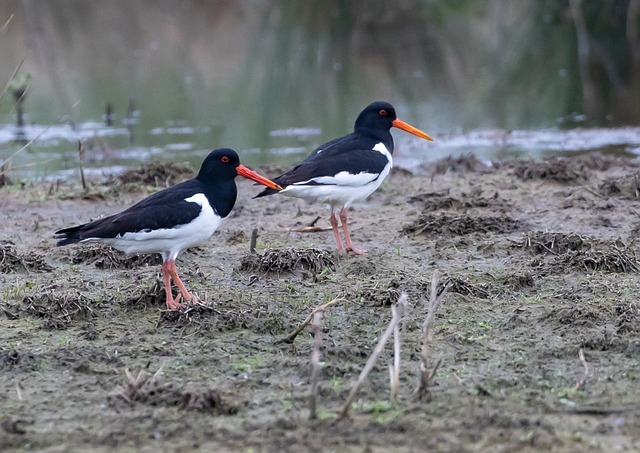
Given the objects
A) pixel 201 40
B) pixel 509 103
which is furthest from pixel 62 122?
pixel 201 40

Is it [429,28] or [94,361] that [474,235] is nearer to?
[94,361]

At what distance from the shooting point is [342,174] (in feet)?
26.3

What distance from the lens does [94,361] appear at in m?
5.39

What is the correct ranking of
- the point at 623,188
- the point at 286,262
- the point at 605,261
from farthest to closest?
the point at 623,188, the point at 286,262, the point at 605,261

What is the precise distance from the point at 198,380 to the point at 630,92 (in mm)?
13214

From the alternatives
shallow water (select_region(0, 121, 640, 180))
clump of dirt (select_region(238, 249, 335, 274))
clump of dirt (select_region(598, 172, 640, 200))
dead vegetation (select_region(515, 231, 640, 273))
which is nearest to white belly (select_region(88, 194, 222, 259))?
clump of dirt (select_region(238, 249, 335, 274))

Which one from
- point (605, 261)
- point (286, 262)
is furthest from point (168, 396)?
point (605, 261)

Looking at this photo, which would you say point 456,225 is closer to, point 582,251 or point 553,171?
point 582,251

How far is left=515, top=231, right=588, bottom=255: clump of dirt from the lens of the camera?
7496 millimetres

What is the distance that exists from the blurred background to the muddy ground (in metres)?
2.23

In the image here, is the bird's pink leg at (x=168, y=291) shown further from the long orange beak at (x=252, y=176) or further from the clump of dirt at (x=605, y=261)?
the clump of dirt at (x=605, y=261)

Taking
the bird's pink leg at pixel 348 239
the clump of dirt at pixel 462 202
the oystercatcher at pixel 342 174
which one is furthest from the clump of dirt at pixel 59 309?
the clump of dirt at pixel 462 202

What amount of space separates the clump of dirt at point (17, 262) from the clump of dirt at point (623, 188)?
509cm

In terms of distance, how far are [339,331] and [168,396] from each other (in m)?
1.49
